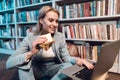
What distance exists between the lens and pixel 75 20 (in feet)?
8.65

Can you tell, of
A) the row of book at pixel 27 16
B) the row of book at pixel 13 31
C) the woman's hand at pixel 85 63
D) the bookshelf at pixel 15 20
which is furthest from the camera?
the row of book at pixel 13 31

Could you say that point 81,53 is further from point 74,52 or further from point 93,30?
point 93,30

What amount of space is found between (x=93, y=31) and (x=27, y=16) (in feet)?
5.10

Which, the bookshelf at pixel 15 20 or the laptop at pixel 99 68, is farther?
the bookshelf at pixel 15 20

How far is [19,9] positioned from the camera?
349 cm

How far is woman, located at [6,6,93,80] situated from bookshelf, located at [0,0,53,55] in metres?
1.39

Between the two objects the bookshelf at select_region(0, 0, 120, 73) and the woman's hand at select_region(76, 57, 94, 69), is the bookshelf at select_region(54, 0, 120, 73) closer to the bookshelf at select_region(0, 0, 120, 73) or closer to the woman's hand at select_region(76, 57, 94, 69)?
the bookshelf at select_region(0, 0, 120, 73)

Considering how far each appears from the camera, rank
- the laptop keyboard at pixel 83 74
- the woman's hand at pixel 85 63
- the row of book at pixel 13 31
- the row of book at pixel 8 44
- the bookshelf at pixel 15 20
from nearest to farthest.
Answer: the laptop keyboard at pixel 83 74 → the woman's hand at pixel 85 63 → the bookshelf at pixel 15 20 → the row of book at pixel 13 31 → the row of book at pixel 8 44

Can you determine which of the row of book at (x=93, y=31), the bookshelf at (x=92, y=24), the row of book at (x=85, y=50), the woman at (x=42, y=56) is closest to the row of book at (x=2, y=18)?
the bookshelf at (x=92, y=24)

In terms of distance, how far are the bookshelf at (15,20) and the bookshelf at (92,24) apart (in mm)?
739

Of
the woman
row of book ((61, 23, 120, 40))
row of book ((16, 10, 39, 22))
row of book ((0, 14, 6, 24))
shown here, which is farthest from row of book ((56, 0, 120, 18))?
row of book ((0, 14, 6, 24))

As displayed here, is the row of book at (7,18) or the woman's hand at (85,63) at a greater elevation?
the row of book at (7,18)

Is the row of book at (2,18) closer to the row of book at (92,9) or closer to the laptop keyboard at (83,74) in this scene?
the row of book at (92,9)

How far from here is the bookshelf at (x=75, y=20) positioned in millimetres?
2137
